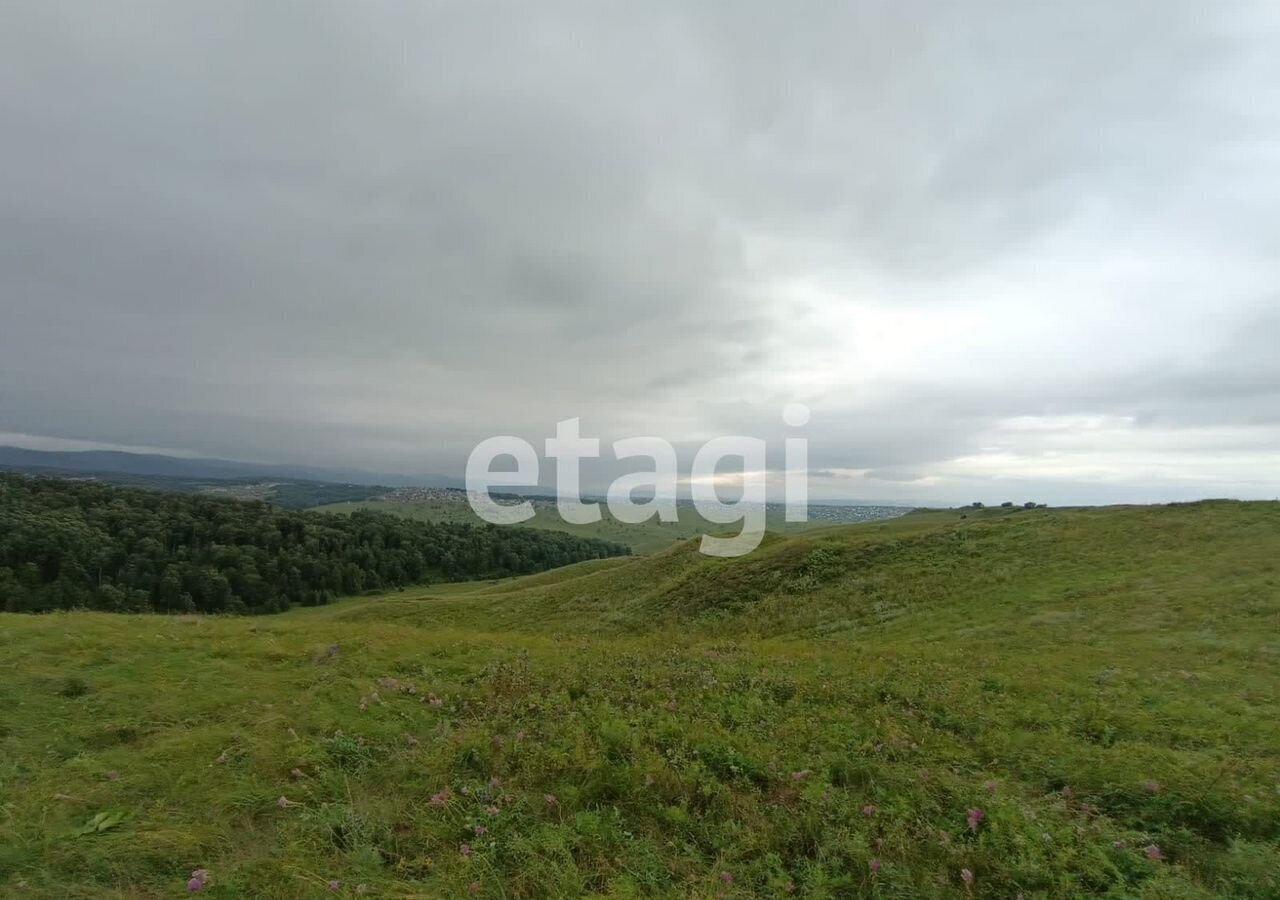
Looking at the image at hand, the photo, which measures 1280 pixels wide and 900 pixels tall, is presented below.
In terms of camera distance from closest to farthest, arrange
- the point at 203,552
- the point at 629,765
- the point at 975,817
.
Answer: the point at 975,817
the point at 629,765
the point at 203,552

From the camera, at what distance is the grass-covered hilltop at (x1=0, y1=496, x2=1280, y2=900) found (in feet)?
16.2

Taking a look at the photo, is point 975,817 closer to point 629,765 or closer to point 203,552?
point 629,765

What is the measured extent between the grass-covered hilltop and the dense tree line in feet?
307

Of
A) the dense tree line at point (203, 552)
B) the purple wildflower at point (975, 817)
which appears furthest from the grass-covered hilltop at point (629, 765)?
the dense tree line at point (203, 552)

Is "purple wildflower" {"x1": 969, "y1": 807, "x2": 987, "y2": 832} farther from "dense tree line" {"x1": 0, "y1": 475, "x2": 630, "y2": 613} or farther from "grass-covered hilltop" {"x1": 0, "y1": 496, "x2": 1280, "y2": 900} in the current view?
"dense tree line" {"x1": 0, "y1": 475, "x2": 630, "y2": 613}

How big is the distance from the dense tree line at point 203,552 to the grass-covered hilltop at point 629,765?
93.6 metres

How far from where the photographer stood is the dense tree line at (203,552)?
83.4 metres

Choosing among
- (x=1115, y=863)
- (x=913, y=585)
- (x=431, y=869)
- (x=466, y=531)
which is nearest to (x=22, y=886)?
(x=431, y=869)

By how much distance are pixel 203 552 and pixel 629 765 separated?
397 feet

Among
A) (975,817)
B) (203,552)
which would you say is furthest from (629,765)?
(203,552)

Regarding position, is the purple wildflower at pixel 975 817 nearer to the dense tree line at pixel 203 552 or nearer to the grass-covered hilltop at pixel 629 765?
the grass-covered hilltop at pixel 629 765

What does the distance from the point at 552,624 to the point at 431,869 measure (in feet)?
84.4

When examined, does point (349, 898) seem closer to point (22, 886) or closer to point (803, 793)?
point (22, 886)

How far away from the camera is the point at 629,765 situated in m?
6.51
